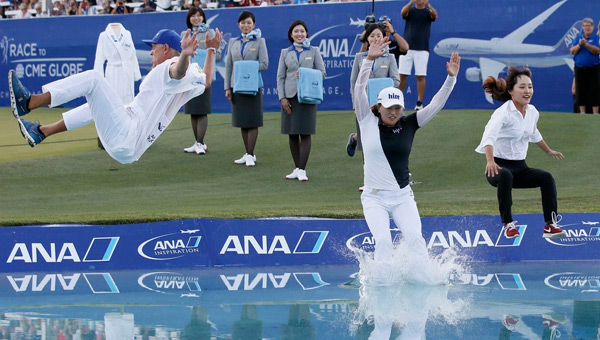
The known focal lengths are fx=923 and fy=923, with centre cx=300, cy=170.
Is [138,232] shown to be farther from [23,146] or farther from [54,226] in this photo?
[23,146]

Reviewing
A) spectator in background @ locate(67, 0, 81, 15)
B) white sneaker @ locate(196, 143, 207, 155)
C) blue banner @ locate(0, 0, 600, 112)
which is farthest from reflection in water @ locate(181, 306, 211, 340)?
spectator in background @ locate(67, 0, 81, 15)

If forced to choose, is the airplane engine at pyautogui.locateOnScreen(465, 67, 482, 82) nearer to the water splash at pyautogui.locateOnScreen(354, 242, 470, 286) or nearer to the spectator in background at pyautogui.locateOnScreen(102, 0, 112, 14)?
the spectator in background at pyautogui.locateOnScreen(102, 0, 112, 14)

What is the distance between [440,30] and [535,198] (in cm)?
775

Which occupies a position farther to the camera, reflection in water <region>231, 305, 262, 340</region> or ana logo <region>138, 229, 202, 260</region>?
ana logo <region>138, 229, 202, 260</region>

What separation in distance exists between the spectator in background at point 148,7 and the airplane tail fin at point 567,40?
10.1 meters

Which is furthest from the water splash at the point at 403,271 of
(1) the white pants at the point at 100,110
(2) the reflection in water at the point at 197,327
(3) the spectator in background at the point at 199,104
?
(3) the spectator in background at the point at 199,104

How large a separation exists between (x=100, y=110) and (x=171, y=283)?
2044 mm

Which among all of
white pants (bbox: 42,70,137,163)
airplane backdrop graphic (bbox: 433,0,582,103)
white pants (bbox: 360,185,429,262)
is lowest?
white pants (bbox: 360,185,429,262)

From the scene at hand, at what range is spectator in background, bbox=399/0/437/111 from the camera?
16609 mm

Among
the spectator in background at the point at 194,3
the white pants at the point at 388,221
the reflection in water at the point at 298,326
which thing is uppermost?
the spectator in background at the point at 194,3

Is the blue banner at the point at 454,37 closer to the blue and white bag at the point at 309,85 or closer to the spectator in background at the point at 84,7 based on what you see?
the spectator in background at the point at 84,7

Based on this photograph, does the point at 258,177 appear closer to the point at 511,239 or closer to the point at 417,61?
the point at 417,61

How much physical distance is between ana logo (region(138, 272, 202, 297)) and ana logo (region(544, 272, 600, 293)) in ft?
11.5

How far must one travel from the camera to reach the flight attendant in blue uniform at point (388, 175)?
8.91m
